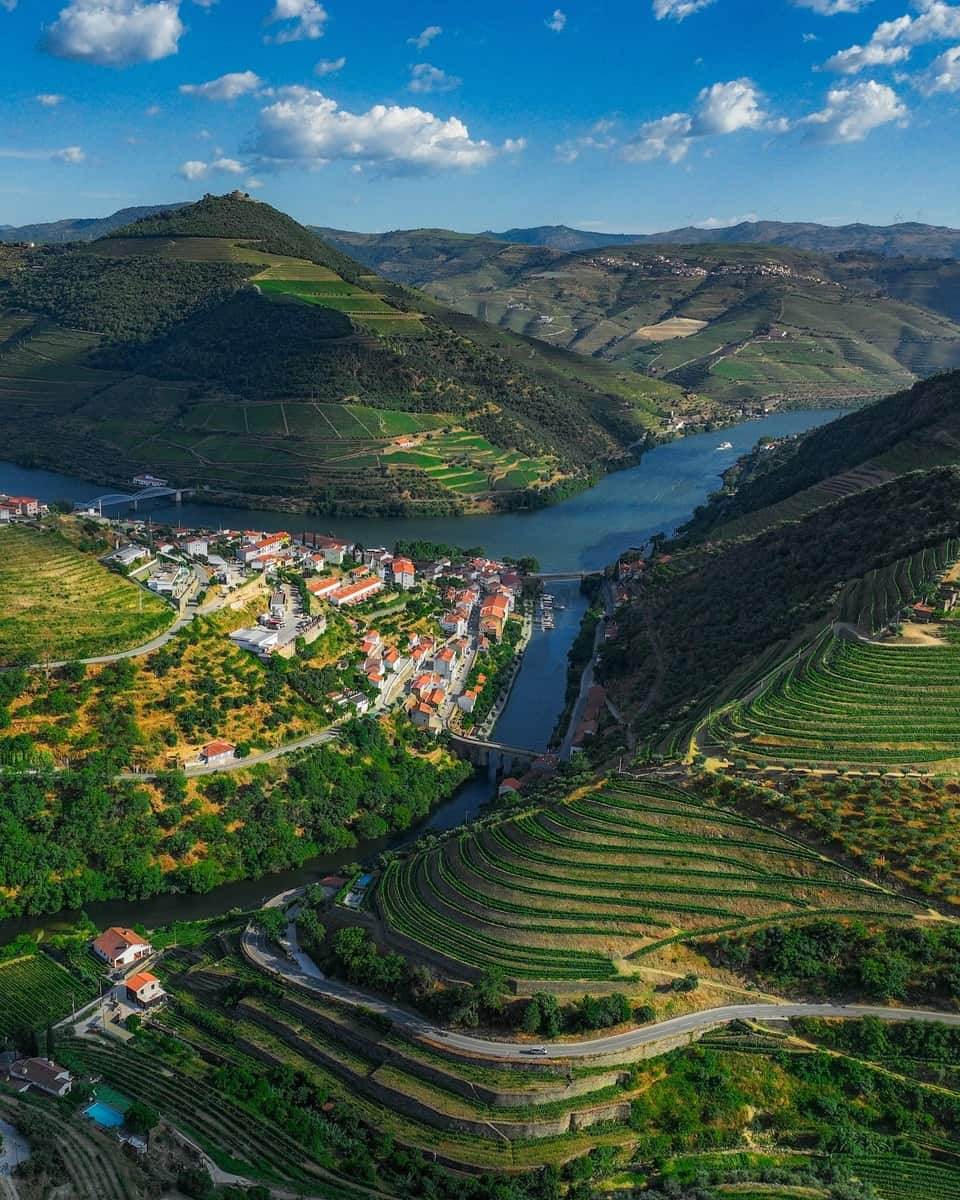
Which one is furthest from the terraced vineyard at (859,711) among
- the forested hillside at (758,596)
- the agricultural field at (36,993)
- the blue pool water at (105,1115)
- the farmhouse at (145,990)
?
the agricultural field at (36,993)

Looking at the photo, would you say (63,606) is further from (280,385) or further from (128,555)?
(280,385)

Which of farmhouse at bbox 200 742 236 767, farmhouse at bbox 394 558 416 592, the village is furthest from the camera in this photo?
farmhouse at bbox 394 558 416 592

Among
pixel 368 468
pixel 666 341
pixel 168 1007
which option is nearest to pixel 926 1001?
pixel 168 1007

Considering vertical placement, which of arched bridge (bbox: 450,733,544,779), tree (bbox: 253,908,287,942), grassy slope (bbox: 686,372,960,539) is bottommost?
tree (bbox: 253,908,287,942)

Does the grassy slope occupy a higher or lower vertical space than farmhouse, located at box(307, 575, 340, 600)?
higher

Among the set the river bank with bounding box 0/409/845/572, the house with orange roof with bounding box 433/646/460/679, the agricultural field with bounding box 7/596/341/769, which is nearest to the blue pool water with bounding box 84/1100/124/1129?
the agricultural field with bounding box 7/596/341/769

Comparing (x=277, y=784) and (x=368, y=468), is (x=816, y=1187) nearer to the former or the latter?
(x=277, y=784)

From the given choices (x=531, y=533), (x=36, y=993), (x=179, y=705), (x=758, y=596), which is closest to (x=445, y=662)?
(x=179, y=705)

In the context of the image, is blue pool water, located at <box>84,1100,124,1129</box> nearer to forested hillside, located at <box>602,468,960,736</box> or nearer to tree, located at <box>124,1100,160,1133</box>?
tree, located at <box>124,1100,160,1133</box>

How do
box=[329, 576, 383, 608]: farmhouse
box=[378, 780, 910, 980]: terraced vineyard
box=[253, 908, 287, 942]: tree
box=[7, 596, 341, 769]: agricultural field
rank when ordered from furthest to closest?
box=[329, 576, 383, 608]: farmhouse, box=[7, 596, 341, 769]: agricultural field, box=[253, 908, 287, 942]: tree, box=[378, 780, 910, 980]: terraced vineyard
